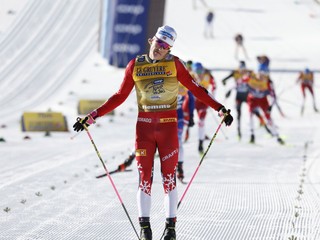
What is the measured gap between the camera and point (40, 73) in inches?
1230

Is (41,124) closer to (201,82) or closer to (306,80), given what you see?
(201,82)

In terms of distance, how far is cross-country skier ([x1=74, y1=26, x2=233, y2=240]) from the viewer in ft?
21.7

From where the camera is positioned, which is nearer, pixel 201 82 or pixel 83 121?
pixel 83 121

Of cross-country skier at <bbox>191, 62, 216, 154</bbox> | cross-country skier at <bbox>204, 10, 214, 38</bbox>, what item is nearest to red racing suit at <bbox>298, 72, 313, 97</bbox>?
cross-country skier at <bbox>191, 62, 216, 154</bbox>

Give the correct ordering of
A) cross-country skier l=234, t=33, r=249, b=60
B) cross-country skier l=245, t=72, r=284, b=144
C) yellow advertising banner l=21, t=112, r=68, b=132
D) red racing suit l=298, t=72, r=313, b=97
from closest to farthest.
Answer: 1. cross-country skier l=245, t=72, r=284, b=144
2. yellow advertising banner l=21, t=112, r=68, b=132
3. red racing suit l=298, t=72, r=313, b=97
4. cross-country skier l=234, t=33, r=249, b=60

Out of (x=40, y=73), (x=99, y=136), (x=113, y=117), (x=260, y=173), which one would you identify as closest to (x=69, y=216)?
(x=260, y=173)

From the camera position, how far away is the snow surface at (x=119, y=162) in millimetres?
7699

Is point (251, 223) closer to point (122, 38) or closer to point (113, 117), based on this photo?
point (113, 117)

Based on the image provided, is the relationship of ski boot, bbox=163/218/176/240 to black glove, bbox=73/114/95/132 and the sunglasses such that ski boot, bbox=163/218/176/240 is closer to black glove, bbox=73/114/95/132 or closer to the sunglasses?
black glove, bbox=73/114/95/132

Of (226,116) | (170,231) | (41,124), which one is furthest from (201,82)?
(170,231)

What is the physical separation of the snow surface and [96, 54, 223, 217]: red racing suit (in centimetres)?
75

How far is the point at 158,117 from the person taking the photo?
667 cm

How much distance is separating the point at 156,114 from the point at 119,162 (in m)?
6.62

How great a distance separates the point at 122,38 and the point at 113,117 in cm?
950
